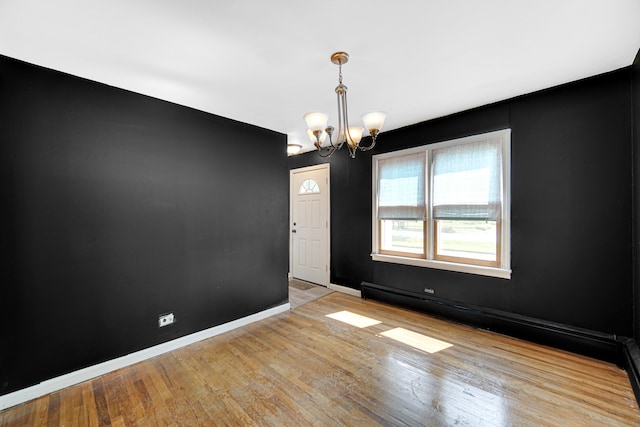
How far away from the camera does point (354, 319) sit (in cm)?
347

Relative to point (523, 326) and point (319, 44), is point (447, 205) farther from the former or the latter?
point (319, 44)

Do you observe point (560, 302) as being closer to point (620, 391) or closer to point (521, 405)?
point (620, 391)

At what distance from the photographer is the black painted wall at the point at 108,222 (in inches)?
80.7

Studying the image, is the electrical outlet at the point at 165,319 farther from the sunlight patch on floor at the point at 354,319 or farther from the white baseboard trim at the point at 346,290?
the white baseboard trim at the point at 346,290

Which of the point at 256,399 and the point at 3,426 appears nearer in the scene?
the point at 3,426

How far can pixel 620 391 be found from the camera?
2.04 meters

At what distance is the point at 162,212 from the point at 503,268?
368 cm

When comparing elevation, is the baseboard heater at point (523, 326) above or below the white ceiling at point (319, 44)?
below

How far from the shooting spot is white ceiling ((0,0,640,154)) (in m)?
1.60

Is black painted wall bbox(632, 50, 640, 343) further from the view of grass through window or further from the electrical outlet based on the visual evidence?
the electrical outlet

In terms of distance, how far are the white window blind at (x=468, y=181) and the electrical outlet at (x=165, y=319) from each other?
3.26 m

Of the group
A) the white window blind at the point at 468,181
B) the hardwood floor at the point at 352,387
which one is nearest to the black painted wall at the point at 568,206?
the white window blind at the point at 468,181

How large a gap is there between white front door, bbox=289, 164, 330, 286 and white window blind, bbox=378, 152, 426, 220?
112 cm

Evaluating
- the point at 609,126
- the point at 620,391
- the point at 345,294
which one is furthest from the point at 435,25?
the point at 345,294
